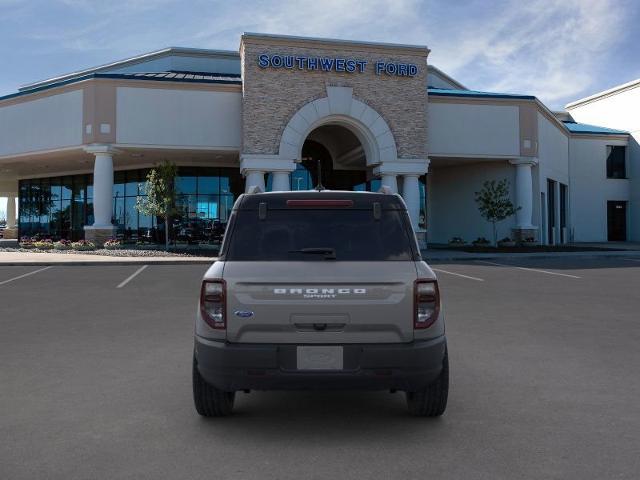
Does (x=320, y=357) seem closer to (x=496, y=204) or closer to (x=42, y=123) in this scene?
(x=496, y=204)

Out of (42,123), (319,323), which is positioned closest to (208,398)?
(319,323)

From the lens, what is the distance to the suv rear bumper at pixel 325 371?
158 inches

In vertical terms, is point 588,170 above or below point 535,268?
above

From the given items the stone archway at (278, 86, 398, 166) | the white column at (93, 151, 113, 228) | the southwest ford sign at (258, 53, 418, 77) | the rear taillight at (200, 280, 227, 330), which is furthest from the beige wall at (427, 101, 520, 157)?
the rear taillight at (200, 280, 227, 330)

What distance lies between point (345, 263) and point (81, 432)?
2.34 m

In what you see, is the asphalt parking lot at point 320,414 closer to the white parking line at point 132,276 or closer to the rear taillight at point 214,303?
the rear taillight at point 214,303

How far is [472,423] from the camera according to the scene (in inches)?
176

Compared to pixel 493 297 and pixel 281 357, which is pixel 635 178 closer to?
pixel 493 297

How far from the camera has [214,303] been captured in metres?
4.12

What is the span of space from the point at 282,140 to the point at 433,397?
2324 centimetres

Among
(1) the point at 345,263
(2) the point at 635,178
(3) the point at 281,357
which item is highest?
(2) the point at 635,178

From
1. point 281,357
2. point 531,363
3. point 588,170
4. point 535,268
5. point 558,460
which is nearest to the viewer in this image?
point 558,460

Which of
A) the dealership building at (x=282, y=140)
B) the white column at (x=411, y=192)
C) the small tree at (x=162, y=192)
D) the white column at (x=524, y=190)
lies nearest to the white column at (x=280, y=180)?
the dealership building at (x=282, y=140)

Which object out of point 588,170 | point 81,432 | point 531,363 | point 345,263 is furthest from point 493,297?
point 588,170
